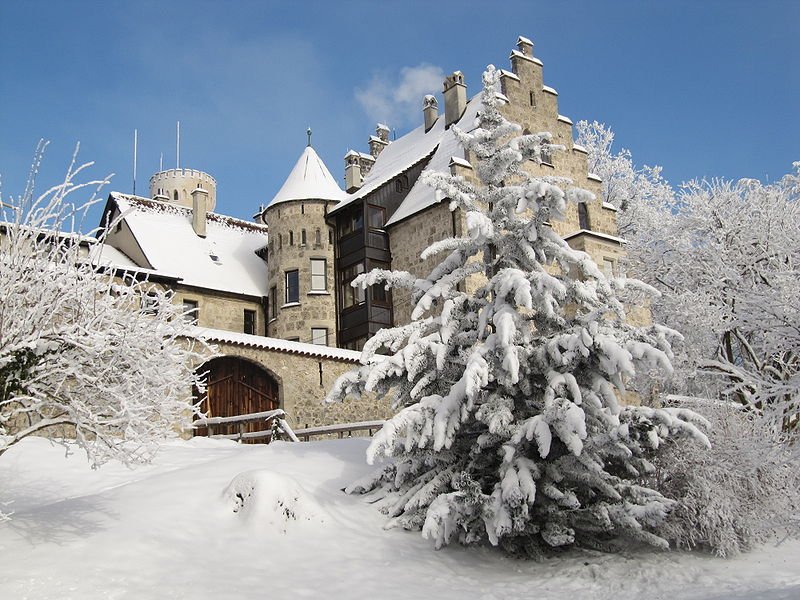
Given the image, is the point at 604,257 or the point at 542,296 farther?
the point at 604,257

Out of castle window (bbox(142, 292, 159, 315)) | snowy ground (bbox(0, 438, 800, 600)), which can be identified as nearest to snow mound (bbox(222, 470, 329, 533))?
snowy ground (bbox(0, 438, 800, 600))

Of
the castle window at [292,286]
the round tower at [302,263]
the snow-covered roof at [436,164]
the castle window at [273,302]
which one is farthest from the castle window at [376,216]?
the castle window at [273,302]

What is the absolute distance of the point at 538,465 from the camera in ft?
41.9

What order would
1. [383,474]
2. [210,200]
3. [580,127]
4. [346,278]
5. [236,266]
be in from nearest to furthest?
Result: [383,474] < [346,278] < [236,266] < [580,127] < [210,200]

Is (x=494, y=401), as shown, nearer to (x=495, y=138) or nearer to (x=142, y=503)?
(x=495, y=138)

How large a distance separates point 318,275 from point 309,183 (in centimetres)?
388

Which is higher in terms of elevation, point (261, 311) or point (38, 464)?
point (261, 311)

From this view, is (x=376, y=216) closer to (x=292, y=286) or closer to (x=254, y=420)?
(x=292, y=286)

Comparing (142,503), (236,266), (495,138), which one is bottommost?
(142,503)

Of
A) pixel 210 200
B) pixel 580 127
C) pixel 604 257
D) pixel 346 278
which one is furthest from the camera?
pixel 210 200

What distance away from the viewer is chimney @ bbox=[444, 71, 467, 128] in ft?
105

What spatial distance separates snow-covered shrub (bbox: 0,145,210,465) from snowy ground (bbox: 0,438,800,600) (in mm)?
1329

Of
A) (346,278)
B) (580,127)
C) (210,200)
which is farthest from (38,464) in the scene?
(210,200)

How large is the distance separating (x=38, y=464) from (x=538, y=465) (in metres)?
9.05
